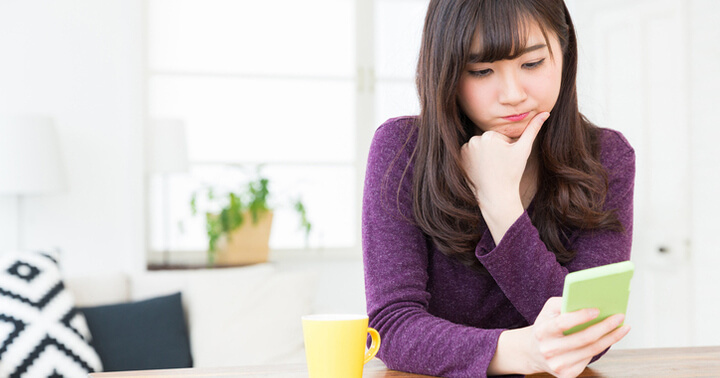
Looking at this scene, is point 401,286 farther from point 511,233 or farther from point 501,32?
point 501,32

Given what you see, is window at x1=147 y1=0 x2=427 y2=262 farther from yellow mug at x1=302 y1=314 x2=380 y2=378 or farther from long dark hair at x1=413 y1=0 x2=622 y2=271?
yellow mug at x1=302 y1=314 x2=380 y2=378

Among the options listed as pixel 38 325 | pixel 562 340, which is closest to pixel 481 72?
pixel 562 340

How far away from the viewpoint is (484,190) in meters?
1.07

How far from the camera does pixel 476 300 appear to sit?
1.17 metres

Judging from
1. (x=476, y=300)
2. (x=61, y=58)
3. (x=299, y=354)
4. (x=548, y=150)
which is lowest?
(x=299, y=354)

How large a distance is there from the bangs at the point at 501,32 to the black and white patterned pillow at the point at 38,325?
1.84m

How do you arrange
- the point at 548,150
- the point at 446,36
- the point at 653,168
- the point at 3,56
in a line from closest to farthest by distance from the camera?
the point at 446,36
the point at 548,150
the point at 653,168
the point at 3,56

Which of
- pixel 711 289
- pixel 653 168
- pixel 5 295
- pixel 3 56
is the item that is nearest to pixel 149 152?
pixel 3 56

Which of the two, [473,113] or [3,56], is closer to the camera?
[473,113]

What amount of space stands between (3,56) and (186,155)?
3.30 feet

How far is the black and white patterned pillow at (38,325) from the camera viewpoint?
2.24 metres

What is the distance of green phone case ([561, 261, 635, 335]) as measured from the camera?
67 cm

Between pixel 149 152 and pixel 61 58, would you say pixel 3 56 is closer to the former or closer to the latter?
pixel 61 58

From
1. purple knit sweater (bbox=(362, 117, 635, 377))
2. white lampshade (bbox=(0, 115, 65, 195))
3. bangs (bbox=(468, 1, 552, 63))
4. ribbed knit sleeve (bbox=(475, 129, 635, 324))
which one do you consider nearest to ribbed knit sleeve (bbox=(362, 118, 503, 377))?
Result: purple knit sweater (bbox=(362, 117, 635, 377))
